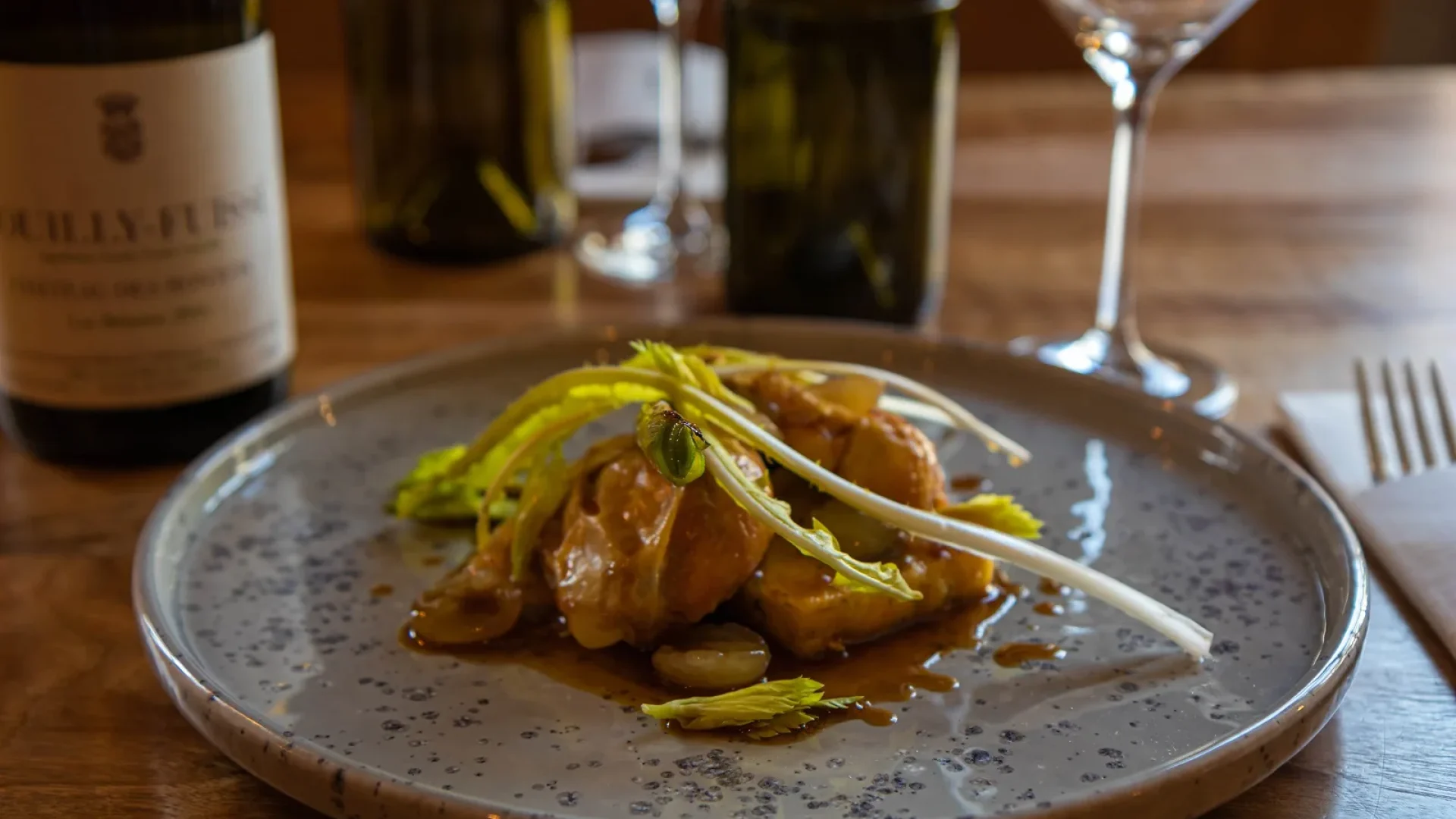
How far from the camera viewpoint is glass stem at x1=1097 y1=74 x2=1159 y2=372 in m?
1.14

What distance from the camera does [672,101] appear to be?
147 cm

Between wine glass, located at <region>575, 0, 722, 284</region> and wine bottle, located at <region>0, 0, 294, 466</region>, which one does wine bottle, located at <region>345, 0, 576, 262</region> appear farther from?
wine bottle, located at <region>0, 0, 294, 466</region>

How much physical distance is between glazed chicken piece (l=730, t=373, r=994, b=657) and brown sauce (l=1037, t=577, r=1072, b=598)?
0.03 metres

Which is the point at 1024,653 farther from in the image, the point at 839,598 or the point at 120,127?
the point at 120,127

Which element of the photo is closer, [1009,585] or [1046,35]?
[1009,585]

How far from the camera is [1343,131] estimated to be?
1.71 metres

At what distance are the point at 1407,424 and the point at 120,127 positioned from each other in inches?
31.8

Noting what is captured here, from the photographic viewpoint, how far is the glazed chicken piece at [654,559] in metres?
0.71

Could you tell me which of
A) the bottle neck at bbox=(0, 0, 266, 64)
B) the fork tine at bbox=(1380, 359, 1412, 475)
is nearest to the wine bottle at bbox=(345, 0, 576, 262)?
the bottle neck at bbox=(0, 0, 266, 64)

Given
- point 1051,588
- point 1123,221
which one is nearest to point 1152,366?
point 1123,221

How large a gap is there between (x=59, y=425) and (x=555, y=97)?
556 mm

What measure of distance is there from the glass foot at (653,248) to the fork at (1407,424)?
57 centimetres

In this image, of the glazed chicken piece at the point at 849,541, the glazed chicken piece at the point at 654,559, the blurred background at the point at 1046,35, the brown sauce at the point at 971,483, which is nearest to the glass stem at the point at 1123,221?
the brown sauce at the point at 971,483

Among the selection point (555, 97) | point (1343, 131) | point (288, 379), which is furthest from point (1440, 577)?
point (1343, 131)
